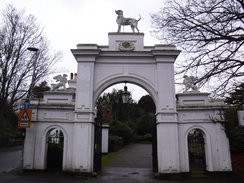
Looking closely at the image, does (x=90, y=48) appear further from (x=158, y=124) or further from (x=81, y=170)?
(x=81, y=170)

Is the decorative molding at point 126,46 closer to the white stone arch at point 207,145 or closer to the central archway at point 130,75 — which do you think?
the central archway at point 130,75

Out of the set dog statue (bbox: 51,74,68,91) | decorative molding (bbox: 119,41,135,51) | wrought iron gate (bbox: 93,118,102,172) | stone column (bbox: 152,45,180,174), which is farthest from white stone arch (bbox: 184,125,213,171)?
dog statue (bbox: 51,74,68,91)

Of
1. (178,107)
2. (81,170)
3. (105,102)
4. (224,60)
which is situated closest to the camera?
(224,60)

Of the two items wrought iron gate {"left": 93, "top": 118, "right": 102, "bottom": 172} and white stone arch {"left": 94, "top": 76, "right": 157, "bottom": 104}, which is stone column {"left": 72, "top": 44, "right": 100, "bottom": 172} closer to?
white stone arch {"left": 94, "top": 76, "right": 157, "bottom": 104}

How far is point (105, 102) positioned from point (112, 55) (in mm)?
25969

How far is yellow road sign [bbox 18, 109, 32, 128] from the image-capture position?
1023 centimetres

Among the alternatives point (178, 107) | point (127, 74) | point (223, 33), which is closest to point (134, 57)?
point (127, 74)

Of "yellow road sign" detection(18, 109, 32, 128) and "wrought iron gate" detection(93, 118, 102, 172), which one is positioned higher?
"yellow road sign" detection(18, 109, 32, 128)

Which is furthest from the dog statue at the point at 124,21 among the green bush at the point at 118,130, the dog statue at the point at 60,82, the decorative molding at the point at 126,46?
the green bush at the point at 118,130

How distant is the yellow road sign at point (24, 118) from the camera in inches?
403

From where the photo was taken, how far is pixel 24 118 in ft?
33.8

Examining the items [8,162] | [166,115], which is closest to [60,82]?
[166,115]

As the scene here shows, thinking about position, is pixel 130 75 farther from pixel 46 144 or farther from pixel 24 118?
pixel 24 118

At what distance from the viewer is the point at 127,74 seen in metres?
11.1
